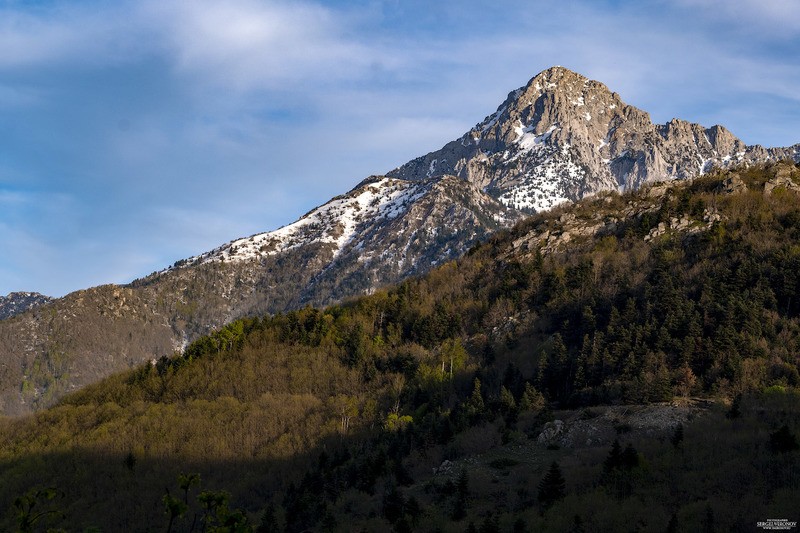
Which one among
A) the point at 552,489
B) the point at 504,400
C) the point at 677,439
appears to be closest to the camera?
the point at 552,489

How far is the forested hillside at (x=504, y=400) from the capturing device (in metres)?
43.2

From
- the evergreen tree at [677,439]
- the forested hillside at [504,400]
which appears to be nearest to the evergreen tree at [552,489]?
the forested hillside at [504,400]

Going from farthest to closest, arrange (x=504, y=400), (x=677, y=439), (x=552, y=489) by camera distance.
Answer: (x=504, y=400), (x=677, y=439), (x=552, y=489)

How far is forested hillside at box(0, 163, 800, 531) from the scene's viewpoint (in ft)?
142

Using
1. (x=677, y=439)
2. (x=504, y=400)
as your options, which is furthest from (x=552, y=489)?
(x=504, y=400)

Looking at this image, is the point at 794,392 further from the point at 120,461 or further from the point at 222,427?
the point at 120,461

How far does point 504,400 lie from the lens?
76.8 m

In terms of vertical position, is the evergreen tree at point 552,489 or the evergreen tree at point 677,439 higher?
the evergreen tree at point 677,439

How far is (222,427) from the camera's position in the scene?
110 metres

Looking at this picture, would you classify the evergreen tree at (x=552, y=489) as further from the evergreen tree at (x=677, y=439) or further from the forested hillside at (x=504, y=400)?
the evergreen tree at (x=677, y=439)

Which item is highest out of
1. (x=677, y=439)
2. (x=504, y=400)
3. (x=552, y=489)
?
(x=504, y=400)

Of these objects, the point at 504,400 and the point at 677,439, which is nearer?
the point at 677,439

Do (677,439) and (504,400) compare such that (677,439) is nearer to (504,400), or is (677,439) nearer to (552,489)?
(552,489)

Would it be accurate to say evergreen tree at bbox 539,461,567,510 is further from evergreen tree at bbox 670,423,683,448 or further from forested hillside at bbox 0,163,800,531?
evergreen tree at bbox 670,423,683,448
